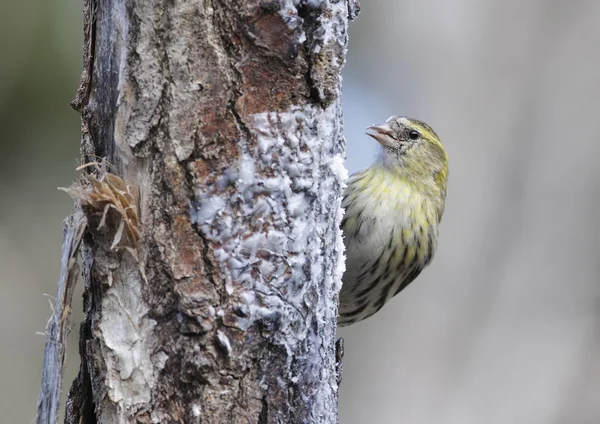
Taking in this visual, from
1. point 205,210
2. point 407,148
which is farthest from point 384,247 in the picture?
point 205,210

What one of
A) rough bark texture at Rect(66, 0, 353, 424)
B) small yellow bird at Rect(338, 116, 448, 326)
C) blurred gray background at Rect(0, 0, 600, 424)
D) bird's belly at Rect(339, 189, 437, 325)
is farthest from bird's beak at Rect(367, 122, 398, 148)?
blurred gray background at Rect(0, 0, 600, 424)

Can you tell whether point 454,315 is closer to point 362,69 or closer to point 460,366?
point 460,366

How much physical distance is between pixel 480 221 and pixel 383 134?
7.78 ft

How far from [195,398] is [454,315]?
4.41 meters

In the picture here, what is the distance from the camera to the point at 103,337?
2049 mm

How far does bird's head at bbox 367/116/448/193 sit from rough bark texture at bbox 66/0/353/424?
192cm

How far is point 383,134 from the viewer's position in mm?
4023

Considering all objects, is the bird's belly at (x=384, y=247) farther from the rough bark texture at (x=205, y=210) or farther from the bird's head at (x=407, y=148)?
→ the rough bark texture at (x=205, y=210)

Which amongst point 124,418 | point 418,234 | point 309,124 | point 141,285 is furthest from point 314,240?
point 418,234

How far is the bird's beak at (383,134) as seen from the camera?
3.99 metres

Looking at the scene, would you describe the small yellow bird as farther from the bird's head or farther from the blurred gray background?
the blurred gray background

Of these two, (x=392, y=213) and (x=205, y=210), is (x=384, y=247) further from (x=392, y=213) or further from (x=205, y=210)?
(x=205, y=210)

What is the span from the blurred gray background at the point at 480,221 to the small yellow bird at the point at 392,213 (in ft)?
6.91

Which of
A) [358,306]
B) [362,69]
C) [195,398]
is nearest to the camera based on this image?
[195,398]
